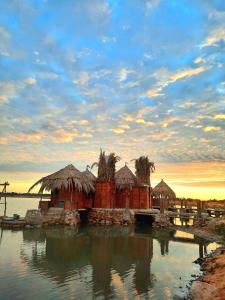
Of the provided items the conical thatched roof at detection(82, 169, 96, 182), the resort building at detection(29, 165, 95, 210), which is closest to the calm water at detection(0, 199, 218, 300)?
the resort building at detection(29, 165, 95, 210)

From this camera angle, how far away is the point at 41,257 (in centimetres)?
1608

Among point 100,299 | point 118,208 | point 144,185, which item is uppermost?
point 144,185

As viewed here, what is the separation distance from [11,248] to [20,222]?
29.8 feet

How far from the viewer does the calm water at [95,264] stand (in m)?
11.0

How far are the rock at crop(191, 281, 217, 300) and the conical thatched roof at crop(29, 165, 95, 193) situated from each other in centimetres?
2005

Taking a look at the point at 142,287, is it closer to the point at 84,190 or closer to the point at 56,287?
the point at 56,287

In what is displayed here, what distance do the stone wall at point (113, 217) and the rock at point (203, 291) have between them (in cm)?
2077

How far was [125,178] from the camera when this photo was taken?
3250cm

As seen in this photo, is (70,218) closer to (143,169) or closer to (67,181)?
(67,181)

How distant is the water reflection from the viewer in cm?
1195

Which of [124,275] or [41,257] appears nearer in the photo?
[124,275]

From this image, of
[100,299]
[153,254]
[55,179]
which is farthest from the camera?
[55,179]

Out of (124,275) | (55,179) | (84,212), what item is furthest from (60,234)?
(124,275)

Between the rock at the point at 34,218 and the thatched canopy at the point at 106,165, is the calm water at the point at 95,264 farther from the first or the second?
the thatched canopy at the point at 106,165
